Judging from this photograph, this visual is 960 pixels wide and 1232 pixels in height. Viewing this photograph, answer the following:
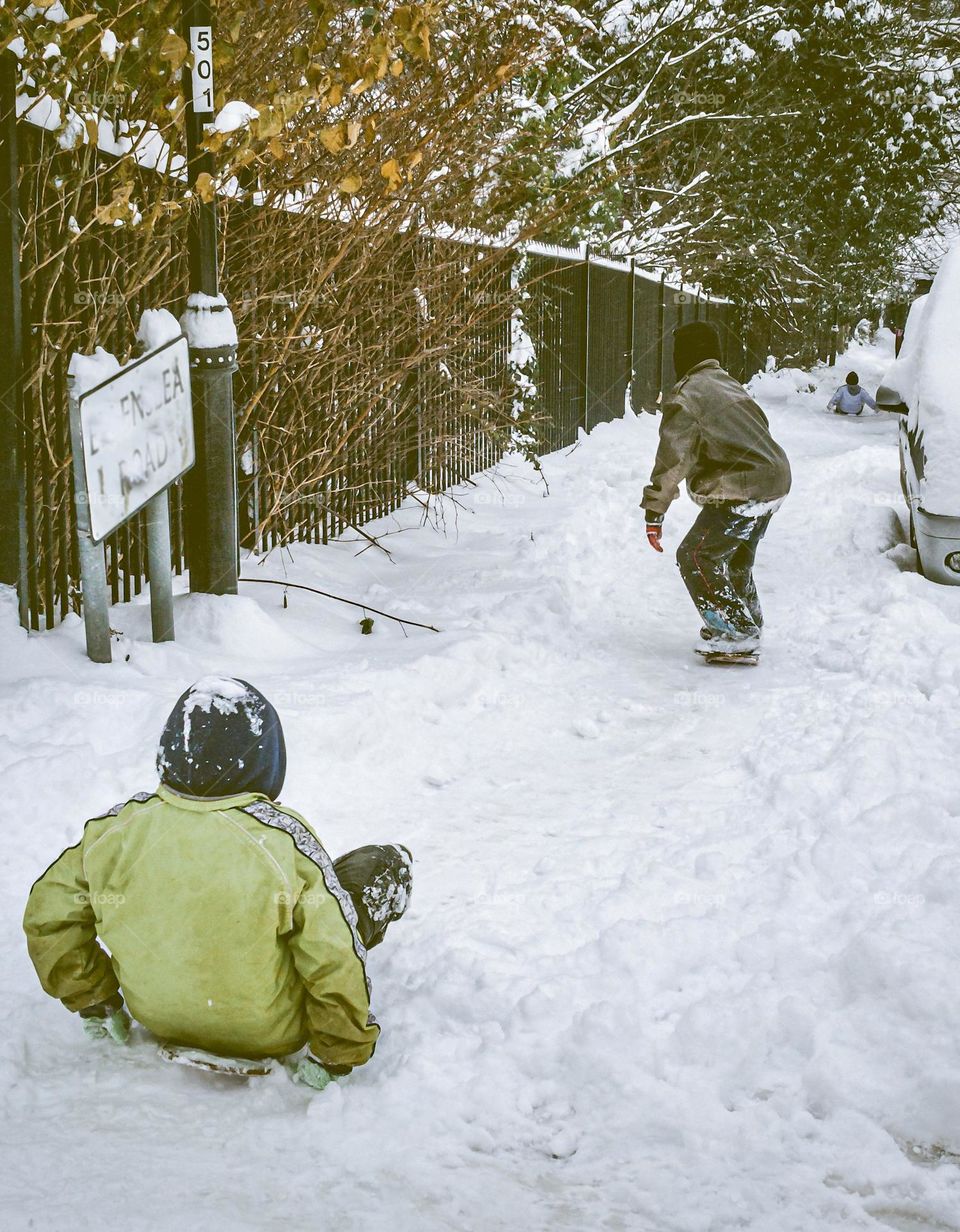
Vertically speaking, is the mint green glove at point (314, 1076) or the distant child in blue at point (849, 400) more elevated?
the mint green glove at point (314, 1076)

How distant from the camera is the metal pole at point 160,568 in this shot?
16.9 feet

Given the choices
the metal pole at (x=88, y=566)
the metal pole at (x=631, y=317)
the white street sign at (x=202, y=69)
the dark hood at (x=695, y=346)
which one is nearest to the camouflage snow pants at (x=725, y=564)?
the dark hood at (x=695, y=346)

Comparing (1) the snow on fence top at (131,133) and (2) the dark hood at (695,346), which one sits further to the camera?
(2) the dark hood at (695,346)

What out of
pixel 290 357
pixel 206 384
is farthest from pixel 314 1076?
pixel 290 357

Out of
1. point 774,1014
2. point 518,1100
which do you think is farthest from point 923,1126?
point 518,1100

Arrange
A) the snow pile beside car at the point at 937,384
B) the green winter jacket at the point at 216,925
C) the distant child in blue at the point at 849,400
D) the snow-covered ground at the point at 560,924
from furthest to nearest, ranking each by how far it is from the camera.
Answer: the distant child in blue at the point at 849,400 → the snow pile beside car at the point at 937,384 → the green winter jacket at the point at 216,925 → the snow-covered ground at the point at 560,924

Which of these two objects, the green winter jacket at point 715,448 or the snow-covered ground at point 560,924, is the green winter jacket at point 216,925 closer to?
the snow-covered ground at point 560,924

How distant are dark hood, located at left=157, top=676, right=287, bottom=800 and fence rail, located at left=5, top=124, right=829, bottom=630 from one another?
2635mm

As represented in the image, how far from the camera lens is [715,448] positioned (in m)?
6.57

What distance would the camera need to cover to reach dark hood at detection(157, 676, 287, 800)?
8.92ft

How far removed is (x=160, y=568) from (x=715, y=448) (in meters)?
2.86

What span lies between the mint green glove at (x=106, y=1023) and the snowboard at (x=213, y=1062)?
173 mm

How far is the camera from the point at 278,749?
2836mm

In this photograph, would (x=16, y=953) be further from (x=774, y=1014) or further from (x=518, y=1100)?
(x=774, y=1014)
